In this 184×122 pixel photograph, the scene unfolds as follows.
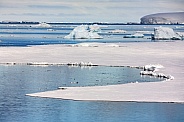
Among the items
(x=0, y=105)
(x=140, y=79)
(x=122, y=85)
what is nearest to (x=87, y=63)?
(x=140, y=79)

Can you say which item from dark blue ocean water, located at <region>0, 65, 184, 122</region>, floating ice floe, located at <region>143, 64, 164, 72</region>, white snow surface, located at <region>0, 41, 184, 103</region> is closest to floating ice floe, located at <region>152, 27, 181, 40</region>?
white snow surface, located at <region>0, 41, 184, 103</region>

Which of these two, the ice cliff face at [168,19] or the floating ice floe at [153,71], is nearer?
the floating ice floe at [153,71]

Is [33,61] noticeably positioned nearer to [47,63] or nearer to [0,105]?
[47,63]

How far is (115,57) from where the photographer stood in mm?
21281

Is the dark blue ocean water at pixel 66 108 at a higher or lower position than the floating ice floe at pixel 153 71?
lower

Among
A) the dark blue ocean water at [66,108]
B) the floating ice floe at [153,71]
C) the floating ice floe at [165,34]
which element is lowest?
the dark blue ocean water at [66,108]

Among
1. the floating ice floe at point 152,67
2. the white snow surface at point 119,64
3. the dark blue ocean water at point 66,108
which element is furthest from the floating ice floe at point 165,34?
the dark blue ocean water at point 66,108

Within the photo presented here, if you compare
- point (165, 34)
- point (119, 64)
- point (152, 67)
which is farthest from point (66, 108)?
point (165, 34)

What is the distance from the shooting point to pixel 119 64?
1847 centimetres

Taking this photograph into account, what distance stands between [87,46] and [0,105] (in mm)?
17088

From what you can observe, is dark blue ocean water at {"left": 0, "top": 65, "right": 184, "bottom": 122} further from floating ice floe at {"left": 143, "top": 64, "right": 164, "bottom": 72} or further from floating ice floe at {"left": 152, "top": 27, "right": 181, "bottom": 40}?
floating ice floe at {"left": 152, "top": 27, "right": 181, "bottom": 40}

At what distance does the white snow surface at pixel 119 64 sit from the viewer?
1130cm

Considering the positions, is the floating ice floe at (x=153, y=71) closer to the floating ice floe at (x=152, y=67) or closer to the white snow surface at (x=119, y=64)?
the floating ice floe at (x=152, y=67)

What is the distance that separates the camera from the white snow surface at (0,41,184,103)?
37.1ft
